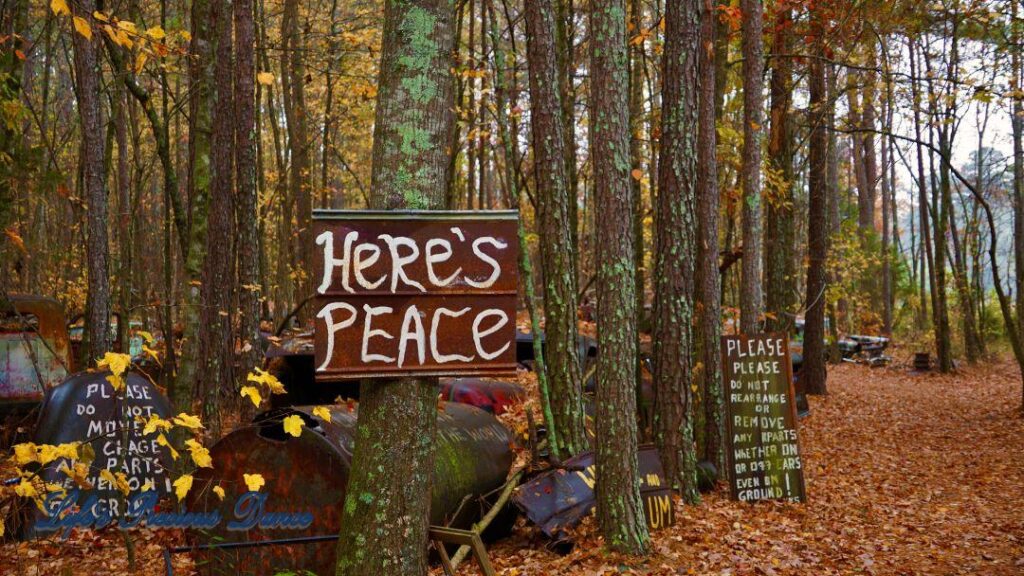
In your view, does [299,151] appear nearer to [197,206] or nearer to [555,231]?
[197,206]

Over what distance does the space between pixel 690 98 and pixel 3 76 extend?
6.78 m

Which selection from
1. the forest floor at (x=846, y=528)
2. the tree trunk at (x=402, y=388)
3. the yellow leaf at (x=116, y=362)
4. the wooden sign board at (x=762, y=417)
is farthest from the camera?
the wooden sign board at (x=762, y=417)

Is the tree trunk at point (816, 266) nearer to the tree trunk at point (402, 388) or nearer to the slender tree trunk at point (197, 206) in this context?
the slender tree trunk at point (197, 206)

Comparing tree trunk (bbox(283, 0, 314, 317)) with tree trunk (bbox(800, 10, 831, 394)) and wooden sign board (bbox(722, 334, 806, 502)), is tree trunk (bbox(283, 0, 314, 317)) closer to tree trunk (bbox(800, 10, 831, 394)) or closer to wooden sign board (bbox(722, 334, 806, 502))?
wooden sign board (bbox(722, 334, 806, 502))

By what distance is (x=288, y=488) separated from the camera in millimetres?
5555

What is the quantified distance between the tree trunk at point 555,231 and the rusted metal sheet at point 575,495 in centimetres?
79

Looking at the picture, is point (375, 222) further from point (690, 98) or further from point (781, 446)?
point (781, 446)

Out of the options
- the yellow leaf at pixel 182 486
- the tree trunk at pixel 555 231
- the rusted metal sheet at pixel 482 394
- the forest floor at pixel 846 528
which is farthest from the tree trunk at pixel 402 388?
the rusted metal sheet at pixel 482 394

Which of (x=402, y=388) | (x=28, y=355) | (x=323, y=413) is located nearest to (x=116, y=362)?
(x=323, y=413)

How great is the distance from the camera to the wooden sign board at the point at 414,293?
10.7 ft

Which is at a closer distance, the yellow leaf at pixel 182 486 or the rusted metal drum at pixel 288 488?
the yellow leaf at pixel 182 486

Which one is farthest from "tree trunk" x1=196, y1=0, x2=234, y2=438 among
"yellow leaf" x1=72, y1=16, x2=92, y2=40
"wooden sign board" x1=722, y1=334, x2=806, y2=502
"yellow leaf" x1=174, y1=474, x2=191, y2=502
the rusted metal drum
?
"wooden sign board" x1=722, y1=334, x2=806, y2=502

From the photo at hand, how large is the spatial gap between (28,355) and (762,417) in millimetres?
8785

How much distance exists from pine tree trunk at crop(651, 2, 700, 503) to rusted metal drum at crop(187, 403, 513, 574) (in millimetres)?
3062
